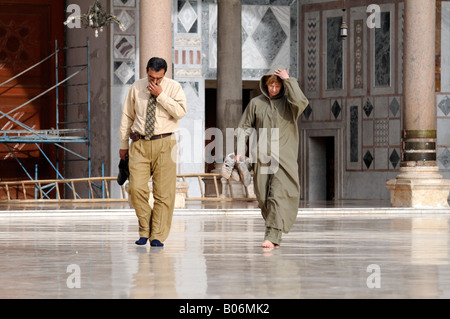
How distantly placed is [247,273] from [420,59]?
10499 mm

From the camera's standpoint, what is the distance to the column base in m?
15.6

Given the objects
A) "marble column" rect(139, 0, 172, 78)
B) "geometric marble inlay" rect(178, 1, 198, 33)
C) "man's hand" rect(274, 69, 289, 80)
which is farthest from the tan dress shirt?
"geometric marble inlay" rect(178, 1, 198, 33)

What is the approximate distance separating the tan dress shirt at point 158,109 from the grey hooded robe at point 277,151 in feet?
1.84

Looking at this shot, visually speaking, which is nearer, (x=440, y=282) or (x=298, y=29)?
(x=440, y=282)

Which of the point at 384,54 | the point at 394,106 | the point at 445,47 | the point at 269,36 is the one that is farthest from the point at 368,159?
the point at 269,36

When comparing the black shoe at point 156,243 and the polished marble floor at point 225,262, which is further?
the black shoe at point 156,243

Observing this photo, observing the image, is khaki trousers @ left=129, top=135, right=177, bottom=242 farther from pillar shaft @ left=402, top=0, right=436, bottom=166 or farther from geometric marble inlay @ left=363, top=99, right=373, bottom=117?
geometric marble inlay @ left=363, top=99, right=373, bottom=117

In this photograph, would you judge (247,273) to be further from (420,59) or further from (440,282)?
(420,59)

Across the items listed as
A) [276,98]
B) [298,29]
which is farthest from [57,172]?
[276,98]

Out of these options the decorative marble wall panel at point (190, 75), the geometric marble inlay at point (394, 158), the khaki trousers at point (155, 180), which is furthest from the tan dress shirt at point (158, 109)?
the geometric marble inlay at point (394, 158)

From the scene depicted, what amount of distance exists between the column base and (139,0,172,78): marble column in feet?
14.4

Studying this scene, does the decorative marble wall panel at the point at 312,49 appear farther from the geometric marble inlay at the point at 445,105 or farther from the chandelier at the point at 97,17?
the chandelier at the point at 97,17

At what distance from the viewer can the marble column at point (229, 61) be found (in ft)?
63.5

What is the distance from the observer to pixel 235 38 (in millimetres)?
19375
